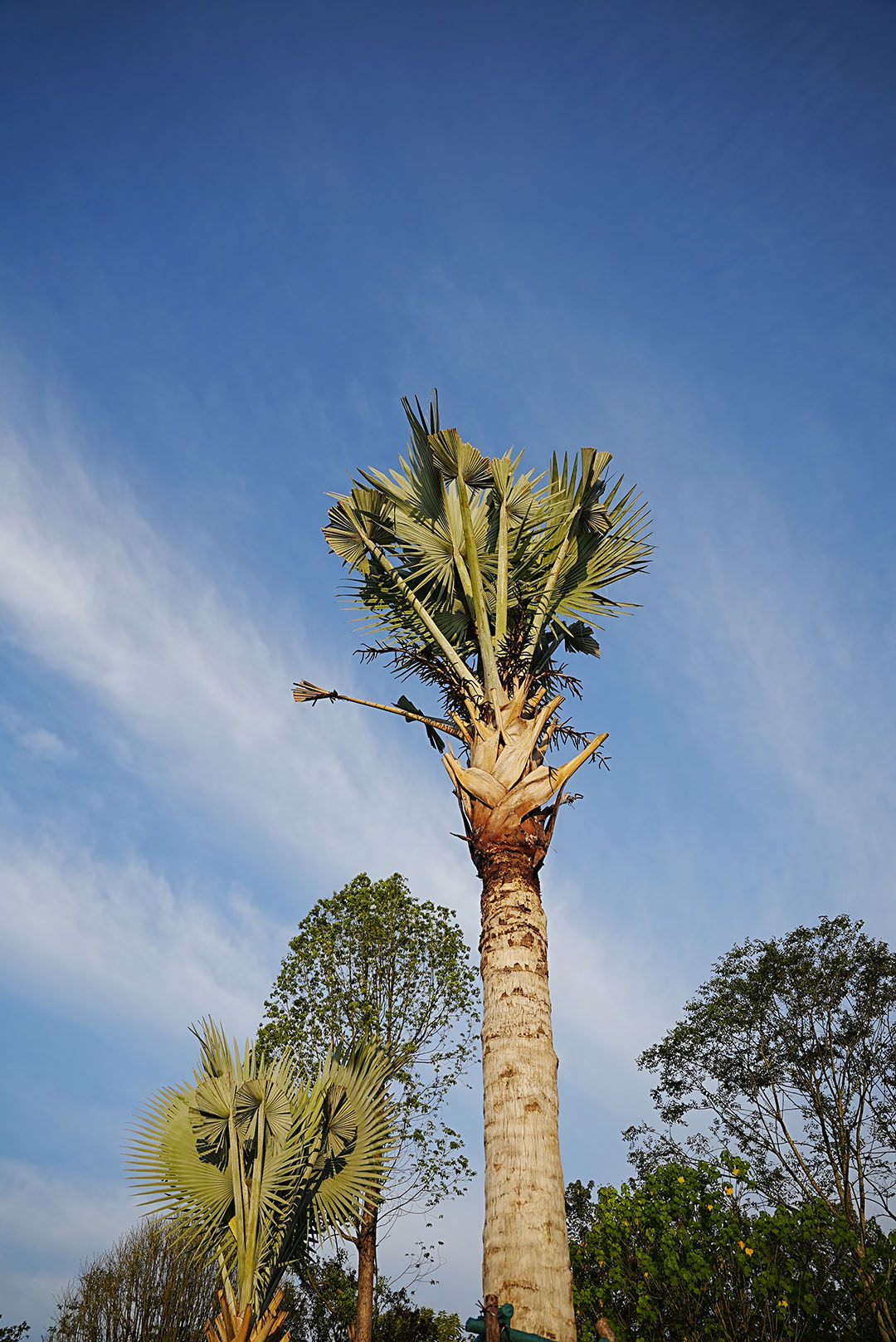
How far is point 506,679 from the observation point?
719 cm

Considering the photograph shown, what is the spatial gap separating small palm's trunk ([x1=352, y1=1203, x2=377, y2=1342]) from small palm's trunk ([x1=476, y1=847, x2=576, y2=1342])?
940 cm

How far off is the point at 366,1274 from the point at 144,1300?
7419 mm

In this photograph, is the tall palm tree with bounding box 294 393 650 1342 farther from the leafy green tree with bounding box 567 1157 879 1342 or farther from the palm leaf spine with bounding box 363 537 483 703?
the leafy green tree with bounding box 567 1157 879 1342

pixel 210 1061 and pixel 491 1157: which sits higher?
pixel 210 1061

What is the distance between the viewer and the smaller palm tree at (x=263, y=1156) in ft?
25.8

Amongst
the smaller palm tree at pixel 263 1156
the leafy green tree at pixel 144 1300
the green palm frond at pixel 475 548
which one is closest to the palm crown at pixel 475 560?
the green palm frond at pixel 475 548

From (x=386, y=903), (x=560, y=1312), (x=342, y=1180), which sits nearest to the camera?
(x=560, y=1312)

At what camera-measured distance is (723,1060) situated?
19.0 m

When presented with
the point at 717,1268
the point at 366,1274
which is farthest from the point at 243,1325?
the point at 366,1274

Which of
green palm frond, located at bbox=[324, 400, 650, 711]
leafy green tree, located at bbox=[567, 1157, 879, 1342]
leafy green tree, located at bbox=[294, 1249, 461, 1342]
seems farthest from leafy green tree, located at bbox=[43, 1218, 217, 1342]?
green palm frond, located at bbox=[324, 400, 650, 711]

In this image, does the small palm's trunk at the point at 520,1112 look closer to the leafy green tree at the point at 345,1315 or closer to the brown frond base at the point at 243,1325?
the brown frond base at the point at 243,1325

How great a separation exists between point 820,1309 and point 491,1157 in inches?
332

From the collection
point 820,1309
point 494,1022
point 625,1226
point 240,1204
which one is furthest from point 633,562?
point 820,1309

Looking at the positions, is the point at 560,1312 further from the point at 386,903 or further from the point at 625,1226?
the point at 386,903
